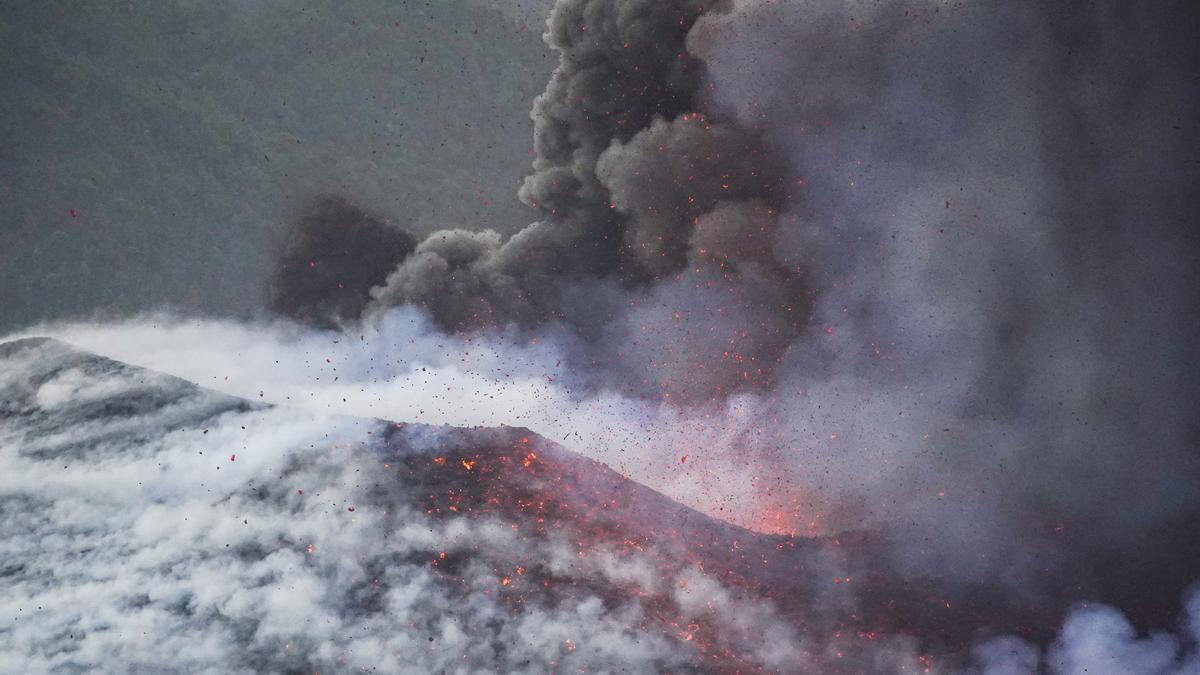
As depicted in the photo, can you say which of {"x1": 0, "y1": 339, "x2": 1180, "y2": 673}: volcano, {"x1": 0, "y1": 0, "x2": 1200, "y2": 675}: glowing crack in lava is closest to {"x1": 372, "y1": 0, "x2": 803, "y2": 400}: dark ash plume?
{"x1": 0, "y1": 0, "x2": 1200, "y2": 675}: glowing crack in lava

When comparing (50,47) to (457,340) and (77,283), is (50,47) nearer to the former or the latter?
(77,283)

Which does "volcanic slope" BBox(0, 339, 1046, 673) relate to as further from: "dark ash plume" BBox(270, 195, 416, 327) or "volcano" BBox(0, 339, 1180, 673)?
"dark ash plume" BBox(270, 195, 416, 327)

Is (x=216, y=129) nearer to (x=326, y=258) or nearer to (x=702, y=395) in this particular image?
(x=326, y=258)

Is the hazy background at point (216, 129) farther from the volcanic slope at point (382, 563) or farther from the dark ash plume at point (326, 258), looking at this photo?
the volcanic slope at point (382, 563)

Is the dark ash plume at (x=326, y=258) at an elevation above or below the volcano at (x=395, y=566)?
above

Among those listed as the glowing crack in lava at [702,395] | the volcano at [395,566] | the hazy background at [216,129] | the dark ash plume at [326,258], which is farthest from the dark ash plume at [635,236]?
the volcano at [395,566]

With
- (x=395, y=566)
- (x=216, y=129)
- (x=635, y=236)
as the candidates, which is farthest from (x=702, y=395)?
(x=216, y=129)

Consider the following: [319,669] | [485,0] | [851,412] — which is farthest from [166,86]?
[851,412]
